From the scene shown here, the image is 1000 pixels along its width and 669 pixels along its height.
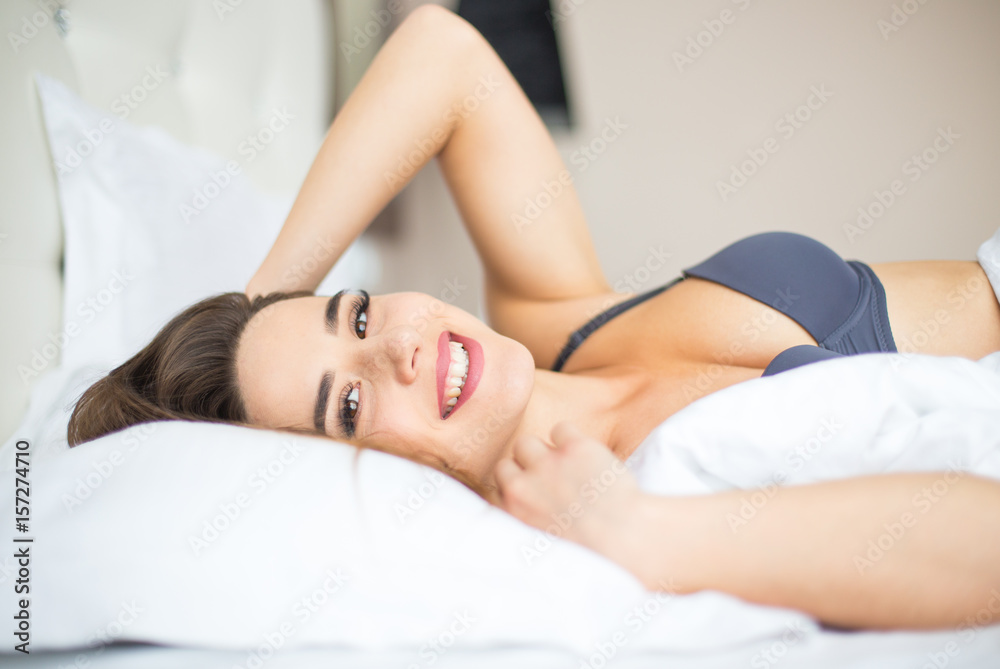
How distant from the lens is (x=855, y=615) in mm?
530

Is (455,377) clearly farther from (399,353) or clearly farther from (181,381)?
(181,381)

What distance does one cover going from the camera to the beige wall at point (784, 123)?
4.30 ft

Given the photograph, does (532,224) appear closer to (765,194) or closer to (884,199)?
(765,194)

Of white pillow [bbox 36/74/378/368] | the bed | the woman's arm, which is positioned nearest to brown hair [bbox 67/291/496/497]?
the bed

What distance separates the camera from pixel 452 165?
133cm

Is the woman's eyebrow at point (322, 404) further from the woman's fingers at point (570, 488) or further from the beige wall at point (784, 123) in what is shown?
the beige wall at point (784, 123)

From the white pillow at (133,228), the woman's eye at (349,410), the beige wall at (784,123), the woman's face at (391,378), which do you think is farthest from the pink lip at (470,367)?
the beige wall at (784,123)

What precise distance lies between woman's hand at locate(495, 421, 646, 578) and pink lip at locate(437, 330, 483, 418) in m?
0.21

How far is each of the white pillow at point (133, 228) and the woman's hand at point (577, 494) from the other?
759 millimetres

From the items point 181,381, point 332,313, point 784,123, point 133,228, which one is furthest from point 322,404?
point 784,123

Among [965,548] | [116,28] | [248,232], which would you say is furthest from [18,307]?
[965,548]

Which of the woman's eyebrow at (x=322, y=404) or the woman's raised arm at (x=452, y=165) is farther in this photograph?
the woman's raised arm at (x=452, y=165)

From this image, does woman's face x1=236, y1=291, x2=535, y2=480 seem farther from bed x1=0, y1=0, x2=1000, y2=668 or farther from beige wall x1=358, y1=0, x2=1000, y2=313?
beige wall x1=358, y1=0, x2=1000, y2=313

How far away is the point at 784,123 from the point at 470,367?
1063 millimetres
